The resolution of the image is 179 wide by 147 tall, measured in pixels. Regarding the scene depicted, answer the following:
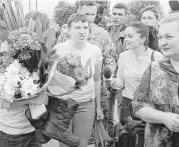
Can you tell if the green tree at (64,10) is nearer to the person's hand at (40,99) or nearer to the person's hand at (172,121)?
the person's hand at (40,99)

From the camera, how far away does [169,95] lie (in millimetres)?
1864

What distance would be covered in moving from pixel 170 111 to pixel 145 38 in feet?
6.87

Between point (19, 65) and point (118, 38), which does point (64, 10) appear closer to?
point (118, 38)

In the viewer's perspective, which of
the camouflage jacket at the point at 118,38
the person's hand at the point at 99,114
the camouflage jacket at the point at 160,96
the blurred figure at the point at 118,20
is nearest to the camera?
the camouflage jacket at the point at 160,96

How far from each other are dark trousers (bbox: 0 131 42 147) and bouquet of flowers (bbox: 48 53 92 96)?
426 mm

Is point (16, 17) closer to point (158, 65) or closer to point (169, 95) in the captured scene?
point (158, 65)

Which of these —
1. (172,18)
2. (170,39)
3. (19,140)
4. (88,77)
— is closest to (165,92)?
(170,39)

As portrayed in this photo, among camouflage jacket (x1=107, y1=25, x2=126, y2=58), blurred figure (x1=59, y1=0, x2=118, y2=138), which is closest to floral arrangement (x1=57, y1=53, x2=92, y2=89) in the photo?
blurred figure (x1=59, y1=0, x2=118, y2=138)

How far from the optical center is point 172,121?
1.76m

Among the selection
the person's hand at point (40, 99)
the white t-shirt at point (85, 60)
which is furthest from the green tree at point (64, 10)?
the person's hand at point (40, 99)

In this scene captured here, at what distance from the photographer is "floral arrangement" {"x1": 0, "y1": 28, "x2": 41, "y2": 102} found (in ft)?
7.22

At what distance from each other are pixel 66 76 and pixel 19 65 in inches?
14.6

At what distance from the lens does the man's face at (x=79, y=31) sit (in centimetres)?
332

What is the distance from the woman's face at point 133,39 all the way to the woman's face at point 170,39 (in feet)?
6.07
